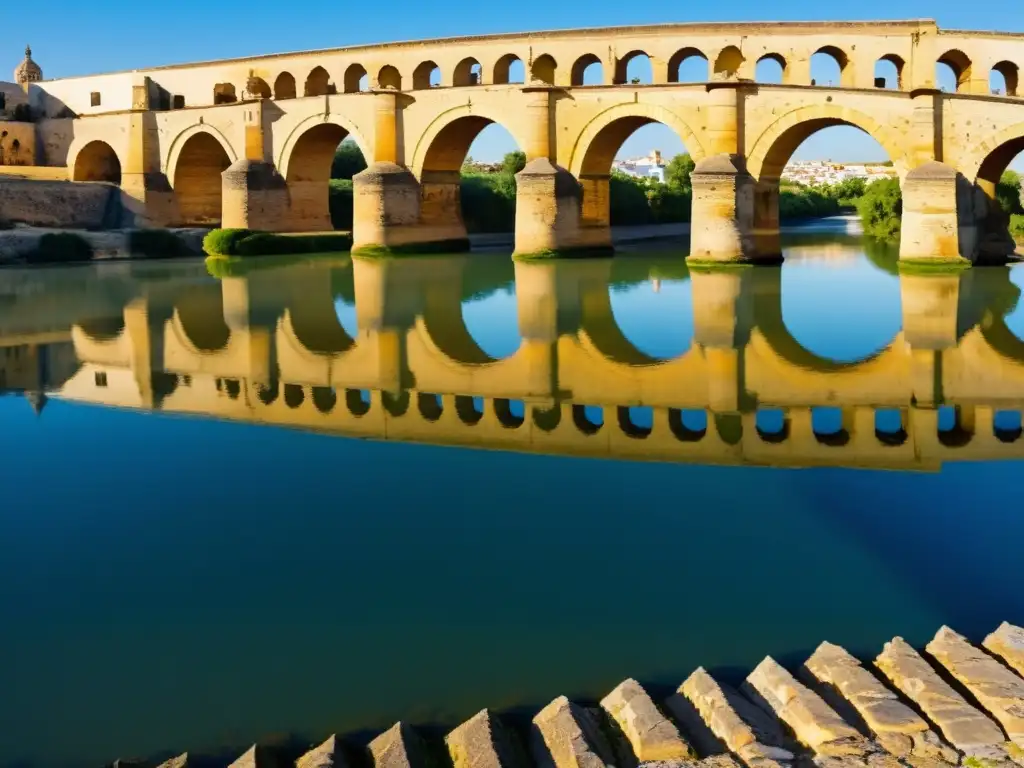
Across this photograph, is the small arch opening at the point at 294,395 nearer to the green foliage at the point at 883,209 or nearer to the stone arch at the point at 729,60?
the stone arch at the point at 729,60

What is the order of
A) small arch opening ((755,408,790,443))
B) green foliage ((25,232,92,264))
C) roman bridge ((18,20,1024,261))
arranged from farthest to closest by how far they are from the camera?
green foliage ((25,232,92,264)) → roman bridge ((18,20,1024,261)) → small arch opening ((755,408,790,443))

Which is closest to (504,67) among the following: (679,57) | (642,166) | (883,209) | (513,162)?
(679,57)

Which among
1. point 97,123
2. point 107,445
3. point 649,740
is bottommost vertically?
point 649,740

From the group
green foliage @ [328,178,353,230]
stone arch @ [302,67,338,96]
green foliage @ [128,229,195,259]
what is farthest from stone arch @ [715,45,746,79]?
green foliage @ [328,178,353,230]

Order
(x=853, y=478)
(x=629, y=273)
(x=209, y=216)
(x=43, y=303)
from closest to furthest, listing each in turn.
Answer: (x=853, y=478), (x=43, y=303), (x=629, y=273), (x=209, y=216)

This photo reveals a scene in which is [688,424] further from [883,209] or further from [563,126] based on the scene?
[883,209]

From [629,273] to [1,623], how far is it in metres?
19.1

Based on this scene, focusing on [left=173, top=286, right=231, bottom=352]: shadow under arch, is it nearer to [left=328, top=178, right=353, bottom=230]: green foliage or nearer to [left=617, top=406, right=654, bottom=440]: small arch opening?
[left=617, top=406, right=654, bottom=440]: small arch opening

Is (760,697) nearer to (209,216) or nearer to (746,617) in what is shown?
(746,617)

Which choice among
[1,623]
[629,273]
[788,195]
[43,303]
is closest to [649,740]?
[1,623]

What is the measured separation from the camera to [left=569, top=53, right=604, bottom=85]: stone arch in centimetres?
2789

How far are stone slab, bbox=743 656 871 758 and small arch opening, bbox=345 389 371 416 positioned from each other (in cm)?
568

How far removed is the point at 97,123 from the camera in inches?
Result: 1435

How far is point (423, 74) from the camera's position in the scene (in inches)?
1244
